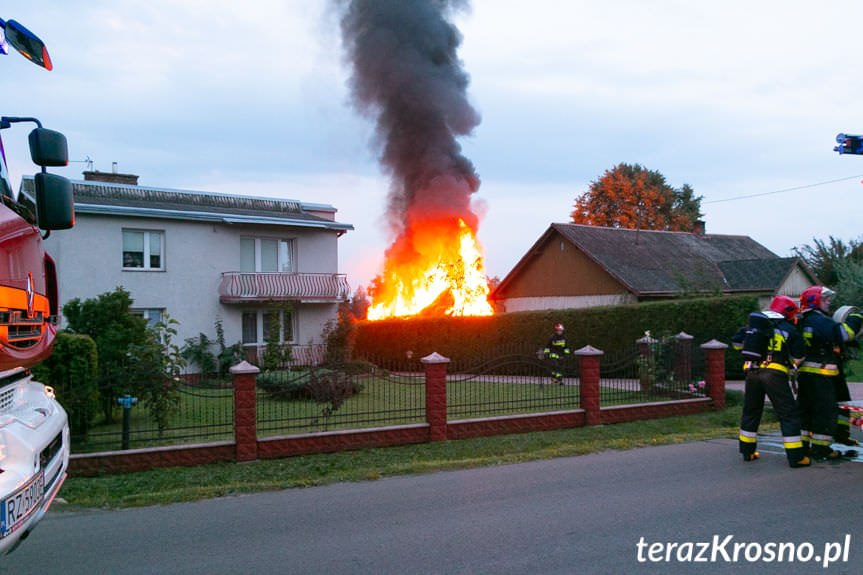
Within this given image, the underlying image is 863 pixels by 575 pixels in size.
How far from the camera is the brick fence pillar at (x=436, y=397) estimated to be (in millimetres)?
10047

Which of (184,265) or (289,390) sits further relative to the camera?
(184,265)

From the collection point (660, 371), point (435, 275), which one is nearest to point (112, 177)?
point (435, 275)

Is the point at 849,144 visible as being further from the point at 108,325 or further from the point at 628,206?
the point at 628,206

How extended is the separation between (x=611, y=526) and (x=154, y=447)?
579 centimetres

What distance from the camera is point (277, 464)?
28.8 feet

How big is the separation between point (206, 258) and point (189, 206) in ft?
7.51

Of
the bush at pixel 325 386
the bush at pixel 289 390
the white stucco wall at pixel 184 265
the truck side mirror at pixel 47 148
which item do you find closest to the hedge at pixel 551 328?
the bush at pixel 325 386

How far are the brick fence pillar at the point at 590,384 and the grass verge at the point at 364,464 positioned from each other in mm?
247

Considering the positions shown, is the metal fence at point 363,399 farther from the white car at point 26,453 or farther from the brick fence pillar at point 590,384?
the white car at point 26,453

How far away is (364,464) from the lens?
8836mm

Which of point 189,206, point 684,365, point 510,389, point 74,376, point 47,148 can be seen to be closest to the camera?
point 47,148

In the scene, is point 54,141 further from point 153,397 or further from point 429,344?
point 429,344

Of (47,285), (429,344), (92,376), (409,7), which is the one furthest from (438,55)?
(47,285)

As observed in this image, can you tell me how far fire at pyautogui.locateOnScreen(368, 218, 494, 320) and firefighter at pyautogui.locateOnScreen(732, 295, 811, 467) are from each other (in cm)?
1848
